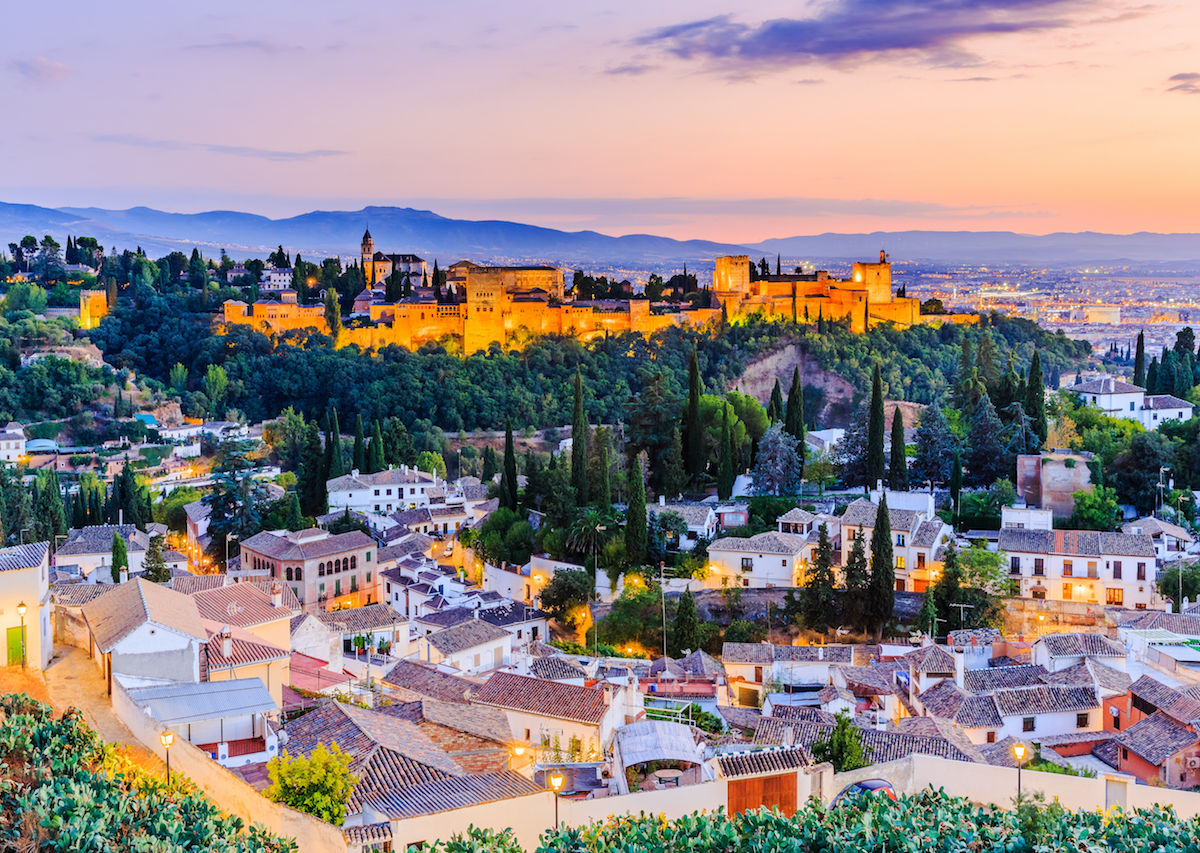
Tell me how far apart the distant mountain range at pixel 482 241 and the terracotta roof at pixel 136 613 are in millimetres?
83766

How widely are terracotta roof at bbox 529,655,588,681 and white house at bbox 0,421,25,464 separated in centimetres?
3214

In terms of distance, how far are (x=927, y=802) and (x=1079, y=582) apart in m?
15.0

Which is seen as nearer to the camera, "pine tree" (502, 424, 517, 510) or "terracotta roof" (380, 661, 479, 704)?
"terracotta roof" (380, 661, 479, 704)

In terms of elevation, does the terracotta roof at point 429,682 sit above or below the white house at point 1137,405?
below

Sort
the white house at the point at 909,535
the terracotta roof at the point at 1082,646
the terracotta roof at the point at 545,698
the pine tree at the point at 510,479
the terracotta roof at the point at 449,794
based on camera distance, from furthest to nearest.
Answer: the pine tree at the point at 510,479 < the white house at the point at 909,535 < the terracotta roof at the point at 1082,646 < the terracotta roof at the point at 545,698 < the terracotta roof at the point at 449,794

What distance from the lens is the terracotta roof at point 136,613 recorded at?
12.4 meters

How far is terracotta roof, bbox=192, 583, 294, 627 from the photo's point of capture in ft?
50.4

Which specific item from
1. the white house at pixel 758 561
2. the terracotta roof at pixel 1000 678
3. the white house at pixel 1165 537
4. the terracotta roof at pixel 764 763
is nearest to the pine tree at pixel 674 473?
the white house at pixel 758 561

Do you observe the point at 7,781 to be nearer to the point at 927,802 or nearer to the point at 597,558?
the point at 927,802

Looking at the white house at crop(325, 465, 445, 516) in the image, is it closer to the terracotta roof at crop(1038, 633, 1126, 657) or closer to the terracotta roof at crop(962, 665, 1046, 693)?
the terracotta roof at crop(962, 665, 1046, 693)

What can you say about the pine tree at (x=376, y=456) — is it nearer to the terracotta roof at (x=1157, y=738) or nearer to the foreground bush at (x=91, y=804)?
the terracotta roof at (x=1157, y=738)

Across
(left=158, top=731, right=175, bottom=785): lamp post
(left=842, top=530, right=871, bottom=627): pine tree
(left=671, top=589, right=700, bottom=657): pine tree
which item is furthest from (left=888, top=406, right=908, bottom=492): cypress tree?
(left=158, top=731, right=175, bottom=785): lamp post

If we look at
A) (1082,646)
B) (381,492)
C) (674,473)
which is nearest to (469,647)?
(1082,646)

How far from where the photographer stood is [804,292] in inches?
2250
